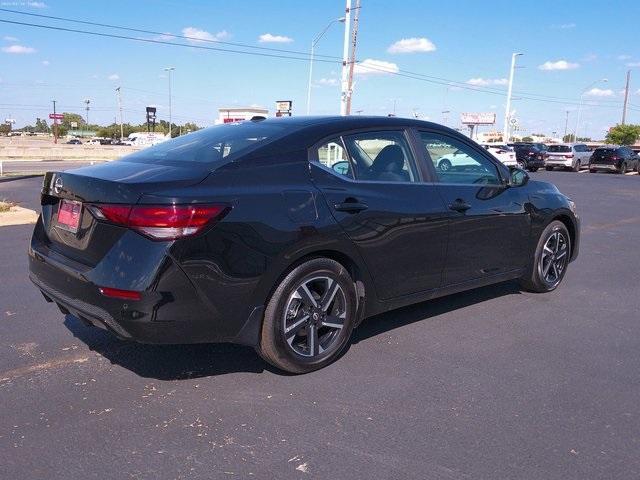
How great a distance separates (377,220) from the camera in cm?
398

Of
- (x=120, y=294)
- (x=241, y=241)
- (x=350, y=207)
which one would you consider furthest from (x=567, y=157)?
(x=120, y=294)

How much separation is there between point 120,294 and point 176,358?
41.2 inches

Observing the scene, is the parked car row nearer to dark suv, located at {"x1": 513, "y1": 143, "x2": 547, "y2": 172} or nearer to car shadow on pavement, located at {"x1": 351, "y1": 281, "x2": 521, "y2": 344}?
dark suv, located at {"x1": 513, "y1": 143, "x2": 547, "y2": 172}

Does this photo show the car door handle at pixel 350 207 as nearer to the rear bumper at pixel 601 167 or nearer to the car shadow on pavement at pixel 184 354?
the car shadow on pavement at pixel 184 354

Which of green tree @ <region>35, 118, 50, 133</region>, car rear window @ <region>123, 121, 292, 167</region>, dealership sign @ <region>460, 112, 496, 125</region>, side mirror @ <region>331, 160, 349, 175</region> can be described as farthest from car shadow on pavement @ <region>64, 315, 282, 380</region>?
green tree @ <region>35, 118, 50, 133</region>

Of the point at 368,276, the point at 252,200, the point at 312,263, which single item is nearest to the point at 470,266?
the point at 368,276

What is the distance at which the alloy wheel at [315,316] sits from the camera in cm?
368

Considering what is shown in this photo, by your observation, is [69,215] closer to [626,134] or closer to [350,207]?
[350,207]

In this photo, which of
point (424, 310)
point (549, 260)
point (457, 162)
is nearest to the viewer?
point (457, 162)

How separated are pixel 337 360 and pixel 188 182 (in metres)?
1.63

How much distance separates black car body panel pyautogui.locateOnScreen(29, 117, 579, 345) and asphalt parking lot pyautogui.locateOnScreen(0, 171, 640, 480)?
16.9 inches

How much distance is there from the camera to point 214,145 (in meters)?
4.07

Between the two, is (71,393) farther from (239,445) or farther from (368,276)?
(368,276)

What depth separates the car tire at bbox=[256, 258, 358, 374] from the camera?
357 centimetres
